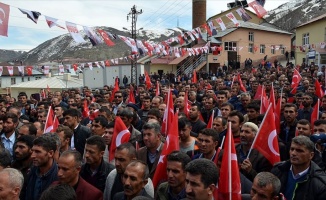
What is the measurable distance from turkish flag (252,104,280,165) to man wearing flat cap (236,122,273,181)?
0.12 metres

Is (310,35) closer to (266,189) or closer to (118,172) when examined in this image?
(118,172)

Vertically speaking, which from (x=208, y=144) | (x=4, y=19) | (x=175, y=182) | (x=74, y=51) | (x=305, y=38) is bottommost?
(x=175, y=182)

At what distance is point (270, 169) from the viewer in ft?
15.5

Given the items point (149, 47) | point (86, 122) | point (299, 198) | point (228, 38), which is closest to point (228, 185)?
point (299, 198)

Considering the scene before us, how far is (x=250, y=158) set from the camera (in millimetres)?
4820

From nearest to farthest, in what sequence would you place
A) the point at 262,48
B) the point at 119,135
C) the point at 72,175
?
the point at 72,175, the point at 119,135, the point at 262,48

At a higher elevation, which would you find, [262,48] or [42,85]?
[262,48]

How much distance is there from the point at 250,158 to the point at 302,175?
2.95 ft

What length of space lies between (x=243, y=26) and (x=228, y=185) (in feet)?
139

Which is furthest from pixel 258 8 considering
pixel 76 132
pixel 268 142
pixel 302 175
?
pixel 302 175

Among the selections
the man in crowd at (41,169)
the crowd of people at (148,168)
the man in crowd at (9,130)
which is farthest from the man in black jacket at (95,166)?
the man in crowd at (9,130)

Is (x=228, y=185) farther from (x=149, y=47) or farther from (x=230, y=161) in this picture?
(x=149, y=47)

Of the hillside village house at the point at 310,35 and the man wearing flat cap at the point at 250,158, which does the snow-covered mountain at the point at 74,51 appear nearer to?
the hillside village house at the point at 310,35

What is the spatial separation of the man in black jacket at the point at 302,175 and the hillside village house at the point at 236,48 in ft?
120
